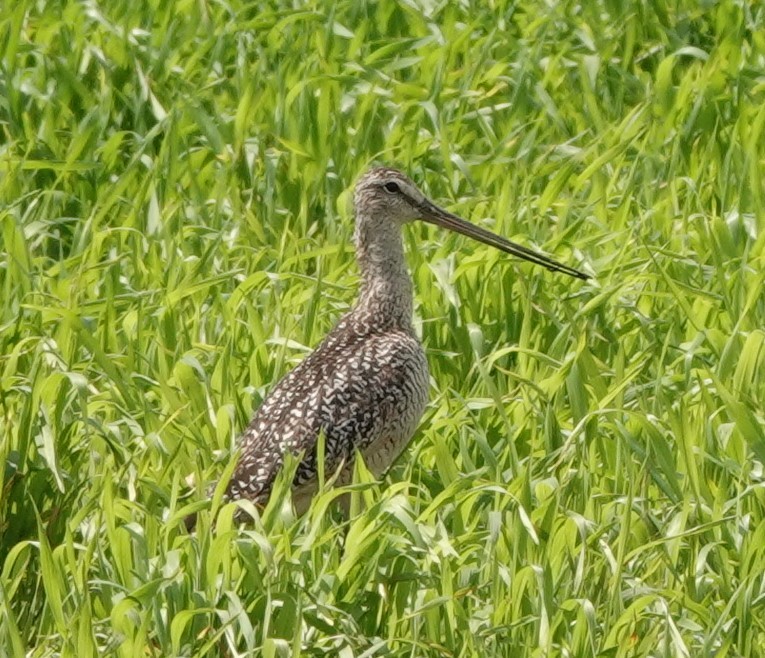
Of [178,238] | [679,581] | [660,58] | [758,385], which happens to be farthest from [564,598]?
[660,58]

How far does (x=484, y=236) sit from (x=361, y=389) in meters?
0.89

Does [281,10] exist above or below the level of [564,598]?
above

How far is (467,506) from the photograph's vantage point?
5129mm

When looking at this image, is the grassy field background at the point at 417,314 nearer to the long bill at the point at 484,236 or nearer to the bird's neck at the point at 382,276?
the long bill at the point at 484,236

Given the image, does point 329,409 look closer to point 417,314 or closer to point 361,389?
point 361,389

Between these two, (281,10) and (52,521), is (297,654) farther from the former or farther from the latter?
(281,10)

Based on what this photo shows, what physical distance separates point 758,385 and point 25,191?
3050 mm

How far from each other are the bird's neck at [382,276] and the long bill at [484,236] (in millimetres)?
123

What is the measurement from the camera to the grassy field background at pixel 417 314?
183 inches

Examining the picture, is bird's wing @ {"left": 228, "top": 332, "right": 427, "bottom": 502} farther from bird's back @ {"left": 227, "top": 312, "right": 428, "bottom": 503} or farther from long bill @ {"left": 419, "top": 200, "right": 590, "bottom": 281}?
long bill @ {"left": 419, "top": 200, "right": 590, "bottom": 281}

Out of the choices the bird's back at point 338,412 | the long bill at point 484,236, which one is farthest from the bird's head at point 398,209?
the bird's back at point 338,412

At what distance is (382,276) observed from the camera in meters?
6.08

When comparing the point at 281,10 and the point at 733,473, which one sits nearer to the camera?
the point at 733,473

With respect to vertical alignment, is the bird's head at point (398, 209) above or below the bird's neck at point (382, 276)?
above
